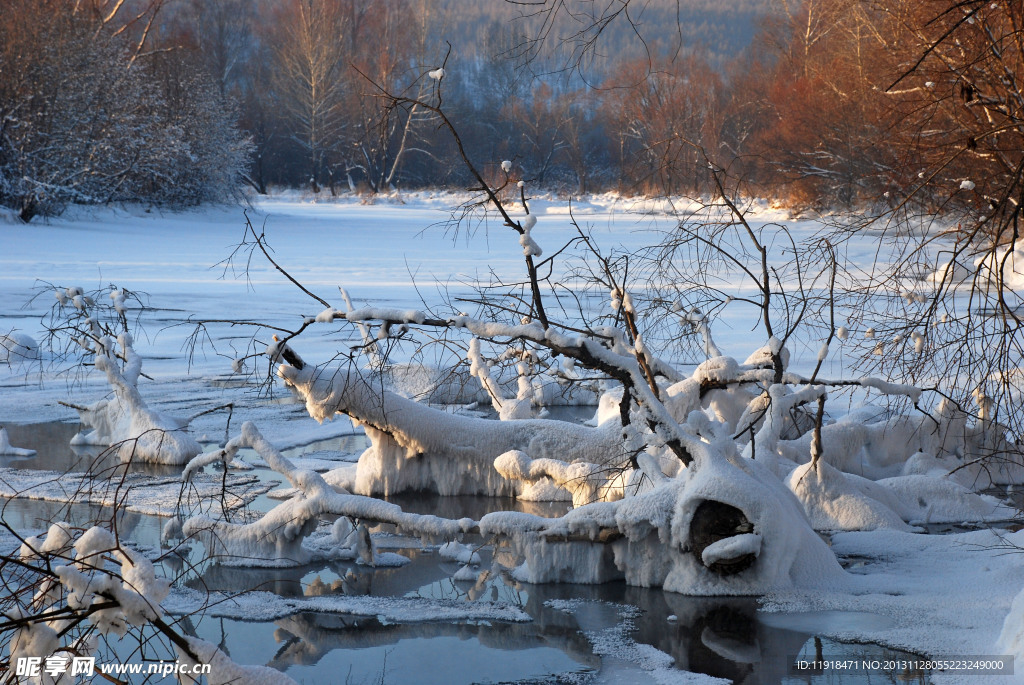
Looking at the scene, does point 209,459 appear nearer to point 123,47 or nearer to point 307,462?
point 307,462

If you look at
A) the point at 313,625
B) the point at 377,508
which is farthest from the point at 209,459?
the point at 313,625

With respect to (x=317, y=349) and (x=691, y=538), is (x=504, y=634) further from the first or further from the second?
(x=317, y=349)

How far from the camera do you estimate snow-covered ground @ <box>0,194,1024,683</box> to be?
522 centimetres

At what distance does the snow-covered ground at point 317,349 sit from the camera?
522 cm

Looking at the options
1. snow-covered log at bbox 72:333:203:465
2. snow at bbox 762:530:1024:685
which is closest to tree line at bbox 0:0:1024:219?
snow at bbox 762:530:1024:685

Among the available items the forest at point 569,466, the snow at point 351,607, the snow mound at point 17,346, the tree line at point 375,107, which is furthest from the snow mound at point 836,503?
the snow mound at point 17,346

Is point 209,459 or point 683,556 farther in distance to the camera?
point 209,459

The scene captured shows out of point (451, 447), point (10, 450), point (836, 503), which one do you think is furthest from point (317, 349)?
point (836, 503)

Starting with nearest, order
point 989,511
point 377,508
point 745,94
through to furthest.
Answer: point 377,508, point 989,511, point 745,94

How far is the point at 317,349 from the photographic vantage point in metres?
13.4

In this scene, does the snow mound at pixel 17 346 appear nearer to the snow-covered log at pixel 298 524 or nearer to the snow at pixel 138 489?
the snow at pixel 138 489

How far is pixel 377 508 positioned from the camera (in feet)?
20.4

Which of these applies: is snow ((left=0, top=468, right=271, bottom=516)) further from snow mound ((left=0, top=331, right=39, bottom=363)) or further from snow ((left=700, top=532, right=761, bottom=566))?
snow mound ((left=0, top=331, right=39, bottom=363))

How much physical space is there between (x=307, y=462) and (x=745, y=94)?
3023 cm
